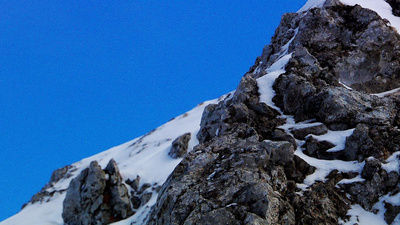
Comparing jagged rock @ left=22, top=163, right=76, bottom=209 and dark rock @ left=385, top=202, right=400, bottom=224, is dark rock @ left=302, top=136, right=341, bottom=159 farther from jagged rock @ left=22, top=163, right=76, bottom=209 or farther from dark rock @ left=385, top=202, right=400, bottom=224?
jagged rock @ left=22, top=163, right=76, bottom=209

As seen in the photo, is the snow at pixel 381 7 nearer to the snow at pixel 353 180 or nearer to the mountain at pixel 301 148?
the mountain at pixel 301 148

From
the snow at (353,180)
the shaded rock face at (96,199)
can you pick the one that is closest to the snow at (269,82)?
the snow at (353,180)

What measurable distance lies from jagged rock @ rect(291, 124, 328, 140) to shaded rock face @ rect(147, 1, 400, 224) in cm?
6

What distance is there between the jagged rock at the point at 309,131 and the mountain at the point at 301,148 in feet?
0.19

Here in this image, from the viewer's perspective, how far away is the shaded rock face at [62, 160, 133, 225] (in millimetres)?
33844

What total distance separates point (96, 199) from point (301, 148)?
22534mm

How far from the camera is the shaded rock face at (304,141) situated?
1445 cm

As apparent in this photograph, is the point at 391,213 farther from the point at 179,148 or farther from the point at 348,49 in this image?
the point at 179,148

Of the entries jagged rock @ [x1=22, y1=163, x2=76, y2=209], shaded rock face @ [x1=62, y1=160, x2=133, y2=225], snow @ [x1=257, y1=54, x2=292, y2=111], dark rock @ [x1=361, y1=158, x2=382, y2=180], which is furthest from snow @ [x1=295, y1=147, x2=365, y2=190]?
jagged rock @ [x1=22, y1=163, x2=76, y2=209]

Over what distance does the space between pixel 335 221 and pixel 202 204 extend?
574 cm

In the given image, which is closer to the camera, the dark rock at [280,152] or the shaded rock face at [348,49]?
the dark rock at [280,152]

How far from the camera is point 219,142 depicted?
19.1 m

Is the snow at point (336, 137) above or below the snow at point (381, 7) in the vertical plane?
below

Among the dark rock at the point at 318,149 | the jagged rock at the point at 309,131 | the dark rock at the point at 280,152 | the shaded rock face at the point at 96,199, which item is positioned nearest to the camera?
the dark rock at the point at 280,152
